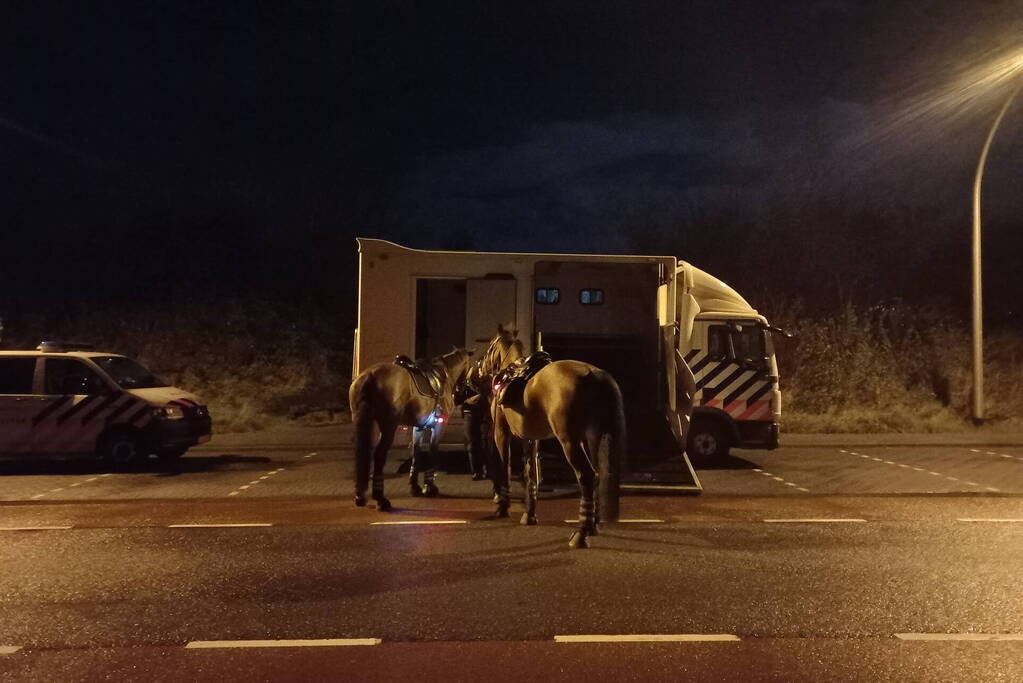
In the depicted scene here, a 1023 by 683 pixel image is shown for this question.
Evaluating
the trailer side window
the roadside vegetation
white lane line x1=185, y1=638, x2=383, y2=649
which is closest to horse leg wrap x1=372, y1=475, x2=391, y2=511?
white lane line x1=185, y1=638, x2=383, y2=649

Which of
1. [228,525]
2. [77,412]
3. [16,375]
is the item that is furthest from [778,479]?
[16,375]

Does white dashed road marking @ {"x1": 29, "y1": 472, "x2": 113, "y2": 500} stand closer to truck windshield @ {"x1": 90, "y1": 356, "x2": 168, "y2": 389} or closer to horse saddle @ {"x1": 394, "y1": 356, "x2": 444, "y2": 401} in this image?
truck windshield @ {"x1": 90, "y1": 356, "x2": 168, "y2": 389}

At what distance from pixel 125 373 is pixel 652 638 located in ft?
38.7

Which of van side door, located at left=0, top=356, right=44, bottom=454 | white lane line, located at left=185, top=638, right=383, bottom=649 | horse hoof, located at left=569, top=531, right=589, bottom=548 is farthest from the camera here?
van side door, located at left=0, top=356, right=44, bottom=454

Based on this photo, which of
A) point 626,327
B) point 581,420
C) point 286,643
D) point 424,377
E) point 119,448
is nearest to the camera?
point 286,643

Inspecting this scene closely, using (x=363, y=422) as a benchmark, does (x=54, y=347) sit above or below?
above

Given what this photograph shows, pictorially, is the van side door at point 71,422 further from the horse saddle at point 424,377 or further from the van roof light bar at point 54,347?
the horse saddle at point 424,377

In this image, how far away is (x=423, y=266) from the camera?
1266 cm

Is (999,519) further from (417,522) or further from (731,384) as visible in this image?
(417,522)

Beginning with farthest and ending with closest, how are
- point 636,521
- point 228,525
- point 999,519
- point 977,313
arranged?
point 977,313, point 999,519, point 636,521, point 228,525

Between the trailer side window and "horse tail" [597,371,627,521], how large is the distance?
19.4 feet

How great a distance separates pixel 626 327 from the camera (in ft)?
47.9

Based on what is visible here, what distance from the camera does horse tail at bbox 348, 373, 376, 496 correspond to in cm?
1002

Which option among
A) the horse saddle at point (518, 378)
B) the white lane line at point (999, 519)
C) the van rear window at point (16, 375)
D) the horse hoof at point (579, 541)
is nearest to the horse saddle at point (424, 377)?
the horse saddle at point (518, 378)
